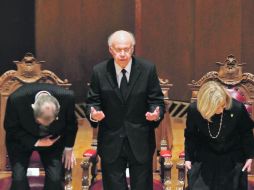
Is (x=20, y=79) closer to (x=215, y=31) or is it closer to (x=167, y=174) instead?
(x=167, y=174)

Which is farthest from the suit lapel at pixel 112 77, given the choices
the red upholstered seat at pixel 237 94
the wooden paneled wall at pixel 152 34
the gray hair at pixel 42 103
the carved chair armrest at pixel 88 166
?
the wooden paneled wall at pixel 152 34

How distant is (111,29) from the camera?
24.9ft

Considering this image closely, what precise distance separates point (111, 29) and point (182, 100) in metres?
1.10

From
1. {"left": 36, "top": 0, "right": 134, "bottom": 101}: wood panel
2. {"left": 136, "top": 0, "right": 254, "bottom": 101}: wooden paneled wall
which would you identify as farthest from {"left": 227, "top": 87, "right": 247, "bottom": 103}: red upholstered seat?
{"left": 36, "top": 0, "right": 134, "bottom": 101}: wood panel

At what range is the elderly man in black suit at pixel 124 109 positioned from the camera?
13.7 feet

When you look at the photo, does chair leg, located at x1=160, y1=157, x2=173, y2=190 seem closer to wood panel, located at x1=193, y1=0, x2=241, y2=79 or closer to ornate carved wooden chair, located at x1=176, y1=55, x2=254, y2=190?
ornate carved wooden chair, located at x1=176, y1=55, x2=254, y2=190

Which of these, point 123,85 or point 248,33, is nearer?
point 123,85

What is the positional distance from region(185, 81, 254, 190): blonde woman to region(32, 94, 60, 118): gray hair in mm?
839

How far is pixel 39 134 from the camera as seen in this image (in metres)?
4.42

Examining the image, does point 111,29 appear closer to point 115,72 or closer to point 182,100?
point 182,100

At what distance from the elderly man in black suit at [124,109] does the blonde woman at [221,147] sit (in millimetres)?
299

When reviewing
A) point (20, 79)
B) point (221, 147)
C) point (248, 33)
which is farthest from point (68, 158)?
point (248, 33)

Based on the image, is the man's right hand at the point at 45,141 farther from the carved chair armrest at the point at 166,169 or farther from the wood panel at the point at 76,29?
the wood panel at the point at 76,29

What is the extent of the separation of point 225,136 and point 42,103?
3.77ft
